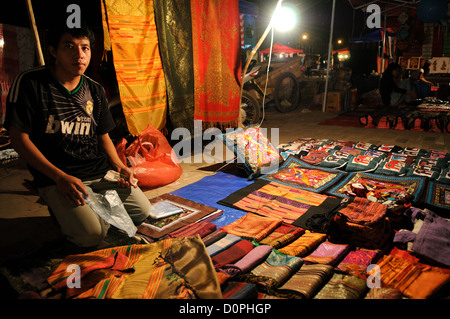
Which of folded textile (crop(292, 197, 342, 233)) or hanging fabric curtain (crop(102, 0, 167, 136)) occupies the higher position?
hanging fabric curtain (crop(102, 0, 167, 136))

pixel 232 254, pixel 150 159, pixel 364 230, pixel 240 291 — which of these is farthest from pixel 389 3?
pixel 240 291

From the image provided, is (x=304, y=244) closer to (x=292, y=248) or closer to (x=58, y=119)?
(x=292, y=248)

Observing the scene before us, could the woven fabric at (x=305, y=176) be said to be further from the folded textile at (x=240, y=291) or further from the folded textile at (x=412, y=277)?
the folded textile at (x=240, y=291)

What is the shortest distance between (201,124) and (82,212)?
2583 millimetres

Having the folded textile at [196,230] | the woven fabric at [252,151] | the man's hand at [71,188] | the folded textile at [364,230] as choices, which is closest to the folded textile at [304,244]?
the folded textile at [364,230]

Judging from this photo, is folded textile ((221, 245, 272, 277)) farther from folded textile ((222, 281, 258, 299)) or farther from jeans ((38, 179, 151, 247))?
jeans ((38, 179, 151, 247))

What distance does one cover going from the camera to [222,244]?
1949mm

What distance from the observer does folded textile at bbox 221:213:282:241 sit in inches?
83.5

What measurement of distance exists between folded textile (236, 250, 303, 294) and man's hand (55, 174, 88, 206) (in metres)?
1.06

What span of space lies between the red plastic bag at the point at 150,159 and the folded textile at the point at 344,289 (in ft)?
7.11

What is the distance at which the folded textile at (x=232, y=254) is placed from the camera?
69.3 inches

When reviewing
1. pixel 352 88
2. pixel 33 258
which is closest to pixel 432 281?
pixel 33 258

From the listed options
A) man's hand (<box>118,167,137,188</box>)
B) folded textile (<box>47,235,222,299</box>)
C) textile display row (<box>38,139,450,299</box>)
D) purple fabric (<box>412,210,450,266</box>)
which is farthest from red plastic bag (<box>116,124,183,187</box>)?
purple fabric (<box>412,210,450,266</box>)

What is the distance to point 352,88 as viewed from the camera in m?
9.02
